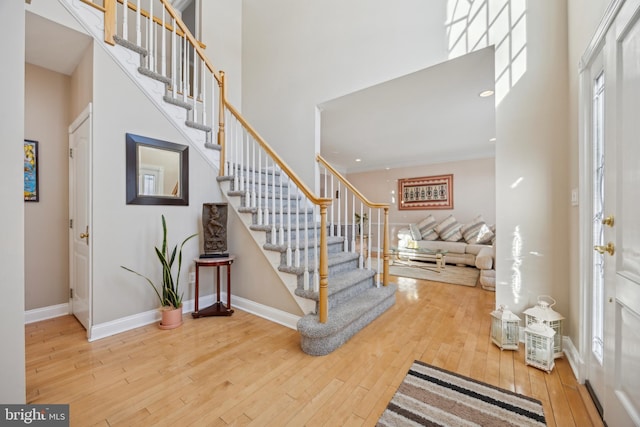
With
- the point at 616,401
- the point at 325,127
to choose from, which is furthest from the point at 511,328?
the point at 325,127

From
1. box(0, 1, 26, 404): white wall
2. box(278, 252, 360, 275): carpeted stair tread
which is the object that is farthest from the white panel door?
box(0, 1, 26, 404): white wall

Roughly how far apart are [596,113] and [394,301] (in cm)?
233

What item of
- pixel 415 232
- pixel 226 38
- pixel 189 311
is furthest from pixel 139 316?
pixel 415 232

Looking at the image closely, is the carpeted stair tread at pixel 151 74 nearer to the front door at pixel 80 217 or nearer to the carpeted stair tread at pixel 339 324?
the front door at pixel 80 217

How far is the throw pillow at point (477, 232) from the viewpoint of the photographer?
5.15 meters

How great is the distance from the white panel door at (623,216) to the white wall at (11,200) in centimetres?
262

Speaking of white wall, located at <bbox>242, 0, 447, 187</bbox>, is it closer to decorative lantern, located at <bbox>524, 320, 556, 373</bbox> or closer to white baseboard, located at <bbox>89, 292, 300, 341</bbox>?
white baseboard, located at <bbox>89, 292, 300, 341</bbox>

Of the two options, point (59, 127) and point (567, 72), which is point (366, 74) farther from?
point (59, 127)

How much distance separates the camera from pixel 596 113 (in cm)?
150

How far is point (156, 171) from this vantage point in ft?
7.98

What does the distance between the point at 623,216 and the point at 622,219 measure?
2 centimetres

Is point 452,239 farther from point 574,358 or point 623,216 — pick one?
point 623,216

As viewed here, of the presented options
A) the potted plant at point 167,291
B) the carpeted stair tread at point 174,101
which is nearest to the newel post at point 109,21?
the carpeted stair tread at point 174,101

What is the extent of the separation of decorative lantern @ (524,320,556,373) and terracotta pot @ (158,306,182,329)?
2879 millimetres
